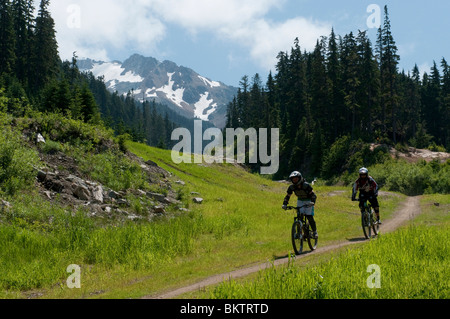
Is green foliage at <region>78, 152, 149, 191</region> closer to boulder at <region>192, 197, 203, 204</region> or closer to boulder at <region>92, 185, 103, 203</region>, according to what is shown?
boulder at <region>92, 185, 103, 203</region>

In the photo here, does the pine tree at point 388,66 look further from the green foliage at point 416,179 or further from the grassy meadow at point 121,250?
the grassy meadow at point 121,250

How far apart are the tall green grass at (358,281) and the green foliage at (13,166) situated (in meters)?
11.6

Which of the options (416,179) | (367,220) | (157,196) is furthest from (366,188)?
(416,179)

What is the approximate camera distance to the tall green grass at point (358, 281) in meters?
6.59

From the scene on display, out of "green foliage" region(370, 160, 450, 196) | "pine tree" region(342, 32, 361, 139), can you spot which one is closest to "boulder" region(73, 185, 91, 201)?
"green foliage" region(370, 160, 450, 196)

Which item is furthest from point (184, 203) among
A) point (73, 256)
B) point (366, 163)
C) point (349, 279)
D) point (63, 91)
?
point (366, 163)

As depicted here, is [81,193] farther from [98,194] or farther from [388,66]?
[388,66]

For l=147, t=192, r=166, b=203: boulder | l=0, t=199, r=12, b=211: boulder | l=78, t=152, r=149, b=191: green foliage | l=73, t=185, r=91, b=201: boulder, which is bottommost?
l=147, t=192, r=166, b=203: boulder

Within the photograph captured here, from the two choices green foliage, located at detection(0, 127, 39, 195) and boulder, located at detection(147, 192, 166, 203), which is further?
boulder, located at detection(147, 192, 166, 203)

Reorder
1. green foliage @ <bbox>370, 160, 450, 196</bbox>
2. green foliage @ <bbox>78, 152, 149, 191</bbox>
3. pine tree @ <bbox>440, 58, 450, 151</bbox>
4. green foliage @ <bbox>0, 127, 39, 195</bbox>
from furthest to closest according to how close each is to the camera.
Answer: pine tree @ <bbox>440, 58, 450, 151</bbox>, green foliage @ <bbox>370, 160, 450, 196</bbox>, green foliage @ <bbox>78, 152, 149, 191</bbox>, green foliage @ <bbox>0, 127, 39, 195</bbox>

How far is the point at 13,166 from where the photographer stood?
14.9m

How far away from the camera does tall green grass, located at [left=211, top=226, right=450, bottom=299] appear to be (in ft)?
21.6

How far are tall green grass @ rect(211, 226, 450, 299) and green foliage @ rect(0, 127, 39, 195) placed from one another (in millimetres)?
11589
